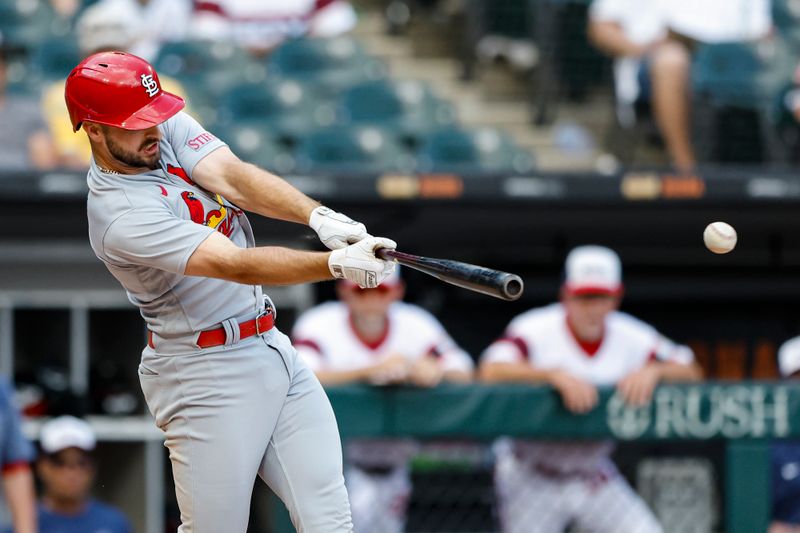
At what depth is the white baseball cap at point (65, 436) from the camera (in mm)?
5379

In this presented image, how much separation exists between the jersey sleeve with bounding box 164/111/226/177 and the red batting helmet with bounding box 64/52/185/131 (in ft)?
0.66

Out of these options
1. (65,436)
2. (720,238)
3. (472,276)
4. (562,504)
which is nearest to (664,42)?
(562,504)

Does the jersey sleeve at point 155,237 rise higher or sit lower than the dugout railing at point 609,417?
higher

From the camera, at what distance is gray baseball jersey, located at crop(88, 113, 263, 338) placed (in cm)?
305

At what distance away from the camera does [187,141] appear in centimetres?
337

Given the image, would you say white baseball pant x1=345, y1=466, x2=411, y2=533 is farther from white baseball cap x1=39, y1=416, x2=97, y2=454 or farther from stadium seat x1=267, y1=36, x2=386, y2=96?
stadium seat x1=267, y1=36, x2=386, y2=96

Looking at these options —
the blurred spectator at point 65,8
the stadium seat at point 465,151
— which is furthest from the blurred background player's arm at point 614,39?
the blurred spectator at point 65,8

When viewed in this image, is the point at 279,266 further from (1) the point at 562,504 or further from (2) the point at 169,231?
(1) the point at 562,504

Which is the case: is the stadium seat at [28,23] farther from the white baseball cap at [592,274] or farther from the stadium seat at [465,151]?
the white baseball cap at [592,274]

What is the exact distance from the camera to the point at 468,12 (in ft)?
27.9

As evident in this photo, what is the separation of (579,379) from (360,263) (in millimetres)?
1825

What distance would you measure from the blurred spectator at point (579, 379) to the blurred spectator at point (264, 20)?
130 inches

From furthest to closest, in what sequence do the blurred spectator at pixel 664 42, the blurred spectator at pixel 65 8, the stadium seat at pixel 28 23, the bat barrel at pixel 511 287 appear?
the blurred spectator at pixel 65 8 < the stadium seat at pixel 28 23 < the blurred spectator at pixel 664 42 < the bat barrel at pixel 511 287

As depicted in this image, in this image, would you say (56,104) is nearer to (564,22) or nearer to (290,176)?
(290,176)
